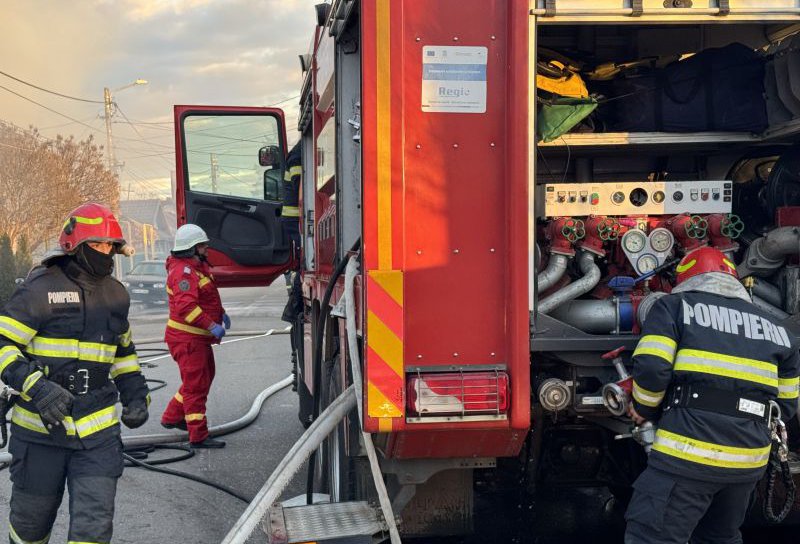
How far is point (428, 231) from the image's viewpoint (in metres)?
2.96

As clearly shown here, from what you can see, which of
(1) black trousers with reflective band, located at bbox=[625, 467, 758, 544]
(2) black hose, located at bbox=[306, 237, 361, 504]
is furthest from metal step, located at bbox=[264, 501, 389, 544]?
(1) black trousers with reflective band, located at bbox=[625, 467, 758, 544]

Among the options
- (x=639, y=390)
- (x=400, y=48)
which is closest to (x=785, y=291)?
(x=639, y=390)

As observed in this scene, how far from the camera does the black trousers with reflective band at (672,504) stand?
3080mm

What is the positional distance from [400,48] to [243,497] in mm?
3569

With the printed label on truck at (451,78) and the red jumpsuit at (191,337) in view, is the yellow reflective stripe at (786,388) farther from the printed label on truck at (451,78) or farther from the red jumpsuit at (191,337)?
the red jumpsuit at (191,337)

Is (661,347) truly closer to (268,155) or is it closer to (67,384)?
(67,384)

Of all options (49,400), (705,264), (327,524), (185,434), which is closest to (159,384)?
(185,434)

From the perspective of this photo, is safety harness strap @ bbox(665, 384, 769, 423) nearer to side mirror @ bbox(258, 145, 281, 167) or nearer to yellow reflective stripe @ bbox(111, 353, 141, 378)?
yellow reflective stripe @ bbox(111, 353, 141, 378)

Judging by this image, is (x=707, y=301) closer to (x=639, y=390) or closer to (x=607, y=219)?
(x=639, y=390)

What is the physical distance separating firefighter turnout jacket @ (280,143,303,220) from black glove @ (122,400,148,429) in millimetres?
3207

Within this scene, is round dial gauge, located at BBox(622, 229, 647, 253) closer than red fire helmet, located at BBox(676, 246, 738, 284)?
No

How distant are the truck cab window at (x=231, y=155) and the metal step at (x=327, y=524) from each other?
13.4ft

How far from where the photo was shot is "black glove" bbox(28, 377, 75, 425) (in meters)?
3.35

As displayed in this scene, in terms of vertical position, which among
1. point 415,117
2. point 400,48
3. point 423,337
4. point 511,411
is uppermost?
point 400,48
